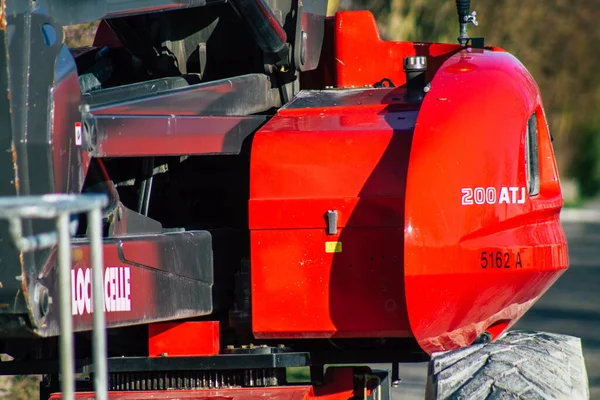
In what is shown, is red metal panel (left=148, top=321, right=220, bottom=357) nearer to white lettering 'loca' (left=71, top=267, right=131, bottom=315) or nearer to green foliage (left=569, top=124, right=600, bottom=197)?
white lettering 'loca' (left=71, top=267, right=131, bottom=315)

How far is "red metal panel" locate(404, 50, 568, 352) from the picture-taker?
4871mm

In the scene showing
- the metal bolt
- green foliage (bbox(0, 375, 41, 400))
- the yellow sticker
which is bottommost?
green foliage (bbox(0, 375, 41, 400))

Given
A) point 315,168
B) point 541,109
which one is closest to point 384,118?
point 315,168

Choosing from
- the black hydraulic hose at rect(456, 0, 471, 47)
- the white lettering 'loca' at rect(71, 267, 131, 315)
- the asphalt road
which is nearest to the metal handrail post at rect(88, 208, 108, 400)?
the white lettering 'loca' at rect(71, 267, 131, 315)

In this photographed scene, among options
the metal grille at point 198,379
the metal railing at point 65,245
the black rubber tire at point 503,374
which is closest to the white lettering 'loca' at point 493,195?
the black rubber tire at point 503,374

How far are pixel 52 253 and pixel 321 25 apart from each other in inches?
97.7

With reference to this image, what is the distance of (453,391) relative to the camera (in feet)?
16.7

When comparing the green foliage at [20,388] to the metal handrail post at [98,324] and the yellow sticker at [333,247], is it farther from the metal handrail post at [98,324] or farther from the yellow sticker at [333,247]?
the metal handrail post at [98,324]

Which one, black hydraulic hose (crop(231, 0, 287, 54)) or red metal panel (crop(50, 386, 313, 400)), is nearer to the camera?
red metal panel (crop(50, 386, 313, 400))

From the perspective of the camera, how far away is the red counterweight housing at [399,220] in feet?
16.1

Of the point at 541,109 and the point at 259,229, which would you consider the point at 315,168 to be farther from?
the point at 541,109

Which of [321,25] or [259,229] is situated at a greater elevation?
[321,25]

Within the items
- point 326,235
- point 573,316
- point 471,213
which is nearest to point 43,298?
point 326,235

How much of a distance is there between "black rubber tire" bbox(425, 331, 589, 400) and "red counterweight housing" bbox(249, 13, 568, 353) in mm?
106
